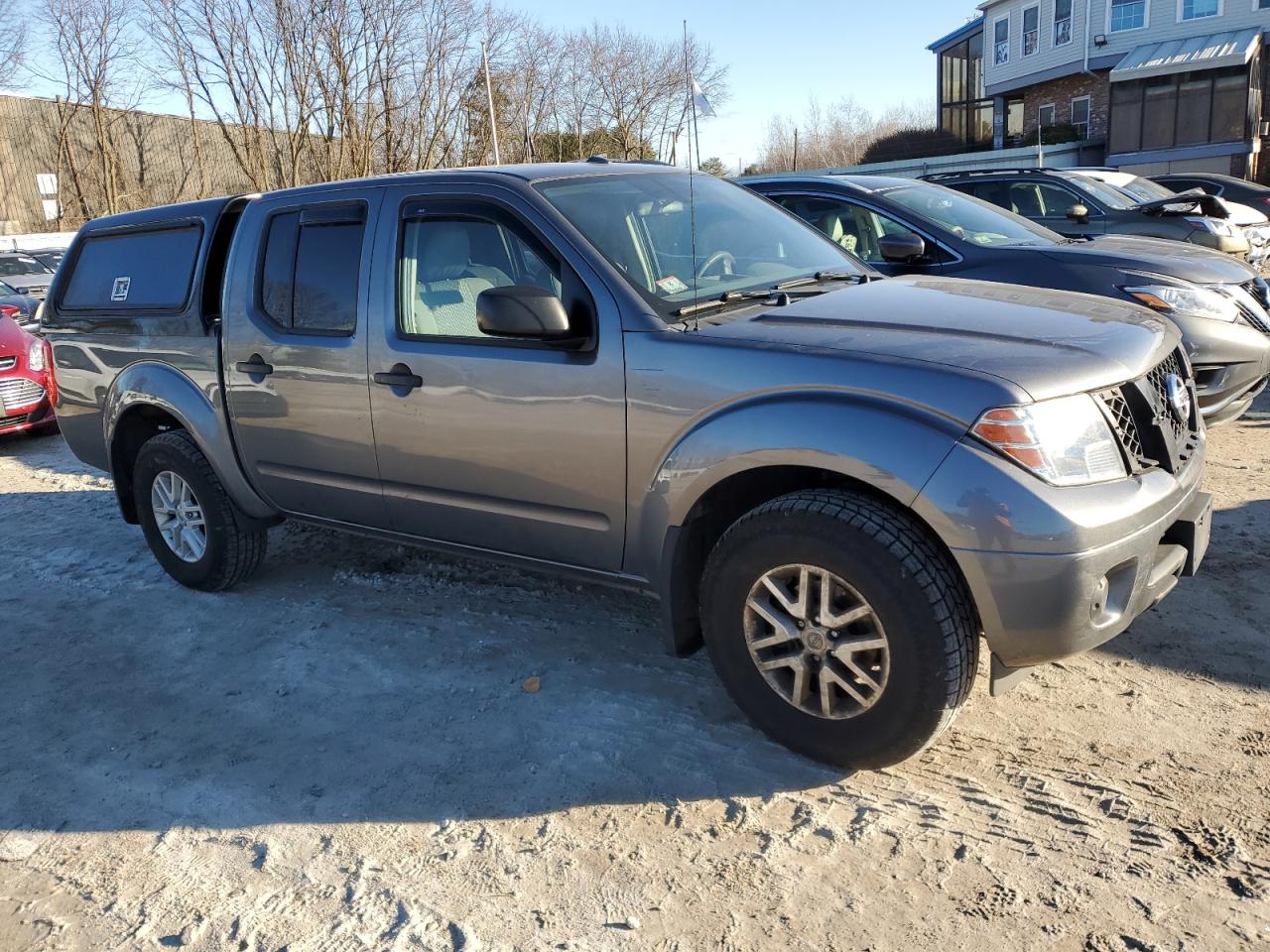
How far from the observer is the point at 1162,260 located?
6223 mm

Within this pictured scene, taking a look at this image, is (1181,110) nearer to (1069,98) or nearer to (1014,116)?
(1069,98)

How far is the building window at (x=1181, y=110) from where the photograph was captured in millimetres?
30781

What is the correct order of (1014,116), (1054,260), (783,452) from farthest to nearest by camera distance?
(1014,116) → (1054,260) → (783,452)

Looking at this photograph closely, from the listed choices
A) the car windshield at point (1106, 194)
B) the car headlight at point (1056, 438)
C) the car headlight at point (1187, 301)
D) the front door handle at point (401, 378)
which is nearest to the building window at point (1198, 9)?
the car windshield at point (1106, 194)

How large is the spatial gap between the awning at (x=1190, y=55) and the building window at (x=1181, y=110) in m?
0.51

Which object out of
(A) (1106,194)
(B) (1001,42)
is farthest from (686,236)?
(B) (1001,42)

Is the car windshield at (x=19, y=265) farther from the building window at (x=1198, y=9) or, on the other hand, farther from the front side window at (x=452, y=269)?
the building window at (x=1198, y=9)

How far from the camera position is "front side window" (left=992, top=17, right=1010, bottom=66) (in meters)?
39.0

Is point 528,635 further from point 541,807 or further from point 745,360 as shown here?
point 745,360

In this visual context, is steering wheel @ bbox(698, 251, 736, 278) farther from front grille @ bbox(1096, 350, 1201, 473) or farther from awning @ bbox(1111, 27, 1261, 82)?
awning @ bbox(1111, 27, 1261, 82)

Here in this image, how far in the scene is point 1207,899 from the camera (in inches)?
99.0

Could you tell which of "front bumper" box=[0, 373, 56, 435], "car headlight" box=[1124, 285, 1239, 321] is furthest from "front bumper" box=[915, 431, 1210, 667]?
"front bumper" box=[0, 373, 56, 435]

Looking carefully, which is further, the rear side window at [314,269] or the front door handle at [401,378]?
the rear side window at [314,269]

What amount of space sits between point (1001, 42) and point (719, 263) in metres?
41.2
